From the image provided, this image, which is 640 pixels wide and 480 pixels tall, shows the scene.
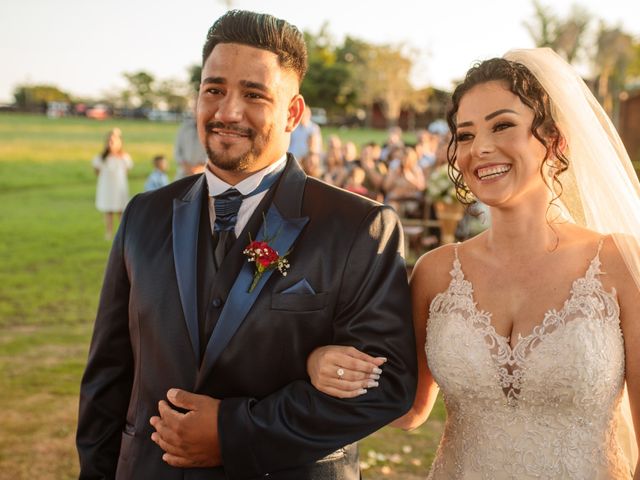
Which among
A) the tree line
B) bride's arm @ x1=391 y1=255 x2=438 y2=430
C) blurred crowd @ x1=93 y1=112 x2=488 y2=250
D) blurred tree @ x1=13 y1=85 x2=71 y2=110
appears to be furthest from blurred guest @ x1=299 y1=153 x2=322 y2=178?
blurred tree @ x1=13 y1=85 x2=71 y2=110

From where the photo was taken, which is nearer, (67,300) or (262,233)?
(262,233)

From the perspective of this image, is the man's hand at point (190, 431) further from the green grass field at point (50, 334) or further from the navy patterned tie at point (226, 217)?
the green grass field at point (50, 334)

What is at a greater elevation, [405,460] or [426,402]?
[426,402]

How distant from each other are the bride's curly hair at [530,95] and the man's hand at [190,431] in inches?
48.5

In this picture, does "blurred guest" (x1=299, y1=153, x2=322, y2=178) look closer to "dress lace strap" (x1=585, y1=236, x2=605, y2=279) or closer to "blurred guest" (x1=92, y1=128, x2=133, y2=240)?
"blurred guest" (x1=92, y1=128, x2=133, y2=240)

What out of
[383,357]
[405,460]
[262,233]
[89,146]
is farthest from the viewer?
[89,146]

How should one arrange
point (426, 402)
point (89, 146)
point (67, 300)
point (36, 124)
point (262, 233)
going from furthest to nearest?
point (36, 124), point (89, 146), point (67, 300), point (426, 402), point (262, 233)

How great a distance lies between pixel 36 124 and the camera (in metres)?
46.4

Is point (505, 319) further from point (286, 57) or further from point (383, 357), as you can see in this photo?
point (286, 57)

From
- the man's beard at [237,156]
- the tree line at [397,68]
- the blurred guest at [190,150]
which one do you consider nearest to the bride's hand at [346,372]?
the man's beard at [237,156]

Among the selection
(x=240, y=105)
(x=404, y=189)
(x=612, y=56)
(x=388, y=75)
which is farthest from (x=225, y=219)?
(x=388, y=75)

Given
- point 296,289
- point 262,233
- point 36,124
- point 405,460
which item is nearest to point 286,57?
point 262,233

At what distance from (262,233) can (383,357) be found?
543mm

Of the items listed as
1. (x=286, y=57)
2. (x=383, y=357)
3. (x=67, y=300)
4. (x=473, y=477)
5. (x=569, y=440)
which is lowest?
(x=67, y=300)
